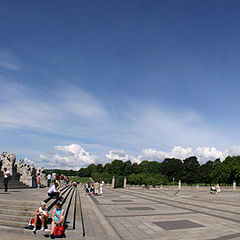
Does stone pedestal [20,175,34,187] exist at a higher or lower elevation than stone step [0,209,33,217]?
lower

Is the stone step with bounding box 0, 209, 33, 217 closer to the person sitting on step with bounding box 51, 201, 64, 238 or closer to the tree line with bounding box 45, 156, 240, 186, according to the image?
the person sitting on step with bounding box 51, 201, 64, 238

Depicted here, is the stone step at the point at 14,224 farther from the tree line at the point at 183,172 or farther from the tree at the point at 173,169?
the tree at the point at 173,169

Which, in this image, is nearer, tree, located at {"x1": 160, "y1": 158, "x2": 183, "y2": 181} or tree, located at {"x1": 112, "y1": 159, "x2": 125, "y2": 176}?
tree, located at {"x1": 160, "y1": 158, "x2": 183, "y2": 181}

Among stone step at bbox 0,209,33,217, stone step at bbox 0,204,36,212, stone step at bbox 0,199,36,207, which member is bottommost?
stone step at bbox 0,209,33,217

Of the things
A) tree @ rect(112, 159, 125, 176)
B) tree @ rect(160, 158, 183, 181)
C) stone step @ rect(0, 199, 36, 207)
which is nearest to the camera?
stone step @ rect(0, 199, 36, 207)

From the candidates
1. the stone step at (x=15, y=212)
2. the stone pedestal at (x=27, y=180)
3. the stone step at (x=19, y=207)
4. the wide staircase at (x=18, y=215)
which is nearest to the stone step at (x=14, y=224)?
the wide staircase at (x=18, y=215)

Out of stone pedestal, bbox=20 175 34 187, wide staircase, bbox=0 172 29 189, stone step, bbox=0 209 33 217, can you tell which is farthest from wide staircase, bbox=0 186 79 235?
stone pedestal, bbox=20 175 34 187

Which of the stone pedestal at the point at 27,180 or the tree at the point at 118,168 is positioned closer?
the stone pedestal at the point at 27,180

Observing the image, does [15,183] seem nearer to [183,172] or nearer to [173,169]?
[173,169]

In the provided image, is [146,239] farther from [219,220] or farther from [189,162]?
[189,162]

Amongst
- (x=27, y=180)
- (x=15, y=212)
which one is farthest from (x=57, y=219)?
(x=27, y=180)

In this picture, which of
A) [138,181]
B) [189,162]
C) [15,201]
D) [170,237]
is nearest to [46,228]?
[15,201]

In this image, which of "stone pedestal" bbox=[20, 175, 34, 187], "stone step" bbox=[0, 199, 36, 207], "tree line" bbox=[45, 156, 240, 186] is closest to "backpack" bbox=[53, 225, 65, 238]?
"stone step" bbox=[0, 199, 36, 207]

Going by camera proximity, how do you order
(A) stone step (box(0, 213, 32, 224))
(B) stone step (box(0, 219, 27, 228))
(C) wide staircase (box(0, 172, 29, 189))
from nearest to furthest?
(B) stone step (box(0, 219, 27, 228)), (A) stone step (box(0, 213, 32, 224)), (C) wide staircase (box(0, 172, 29, 189))
